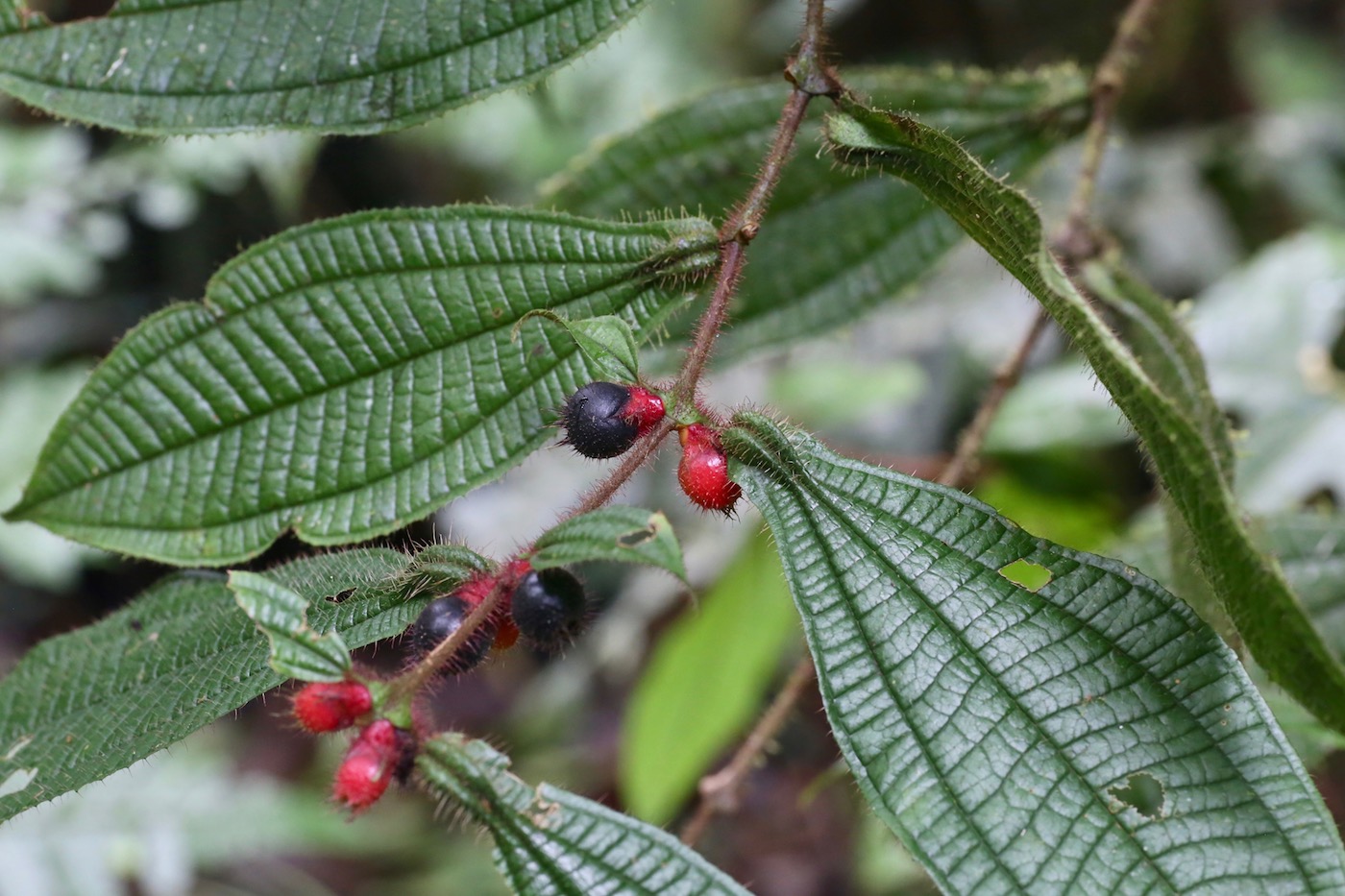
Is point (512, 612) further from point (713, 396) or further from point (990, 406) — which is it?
point (713, 396)

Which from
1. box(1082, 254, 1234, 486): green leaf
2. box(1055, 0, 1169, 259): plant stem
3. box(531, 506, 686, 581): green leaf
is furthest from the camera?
box(1055, 0, 1169, 259): plant stem

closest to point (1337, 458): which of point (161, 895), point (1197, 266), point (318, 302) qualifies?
point (1197, 266)

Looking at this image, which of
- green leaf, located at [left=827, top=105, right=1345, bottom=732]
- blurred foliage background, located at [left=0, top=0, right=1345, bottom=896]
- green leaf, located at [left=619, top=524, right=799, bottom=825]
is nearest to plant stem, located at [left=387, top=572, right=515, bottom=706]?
green leaf, located at [left=827, top=105, right=1345, bottom=732]

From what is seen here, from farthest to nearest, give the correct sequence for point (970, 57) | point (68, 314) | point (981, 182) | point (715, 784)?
1. point (68, 314)
2. point (970, 57)
3. point (715, 784)
4. point (981, 182)

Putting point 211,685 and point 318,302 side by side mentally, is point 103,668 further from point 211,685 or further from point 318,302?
point 318,302

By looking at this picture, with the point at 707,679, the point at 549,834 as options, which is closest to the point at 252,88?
the point at 549,834

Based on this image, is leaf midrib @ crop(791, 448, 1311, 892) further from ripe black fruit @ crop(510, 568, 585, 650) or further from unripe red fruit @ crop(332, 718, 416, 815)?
unripe red fruit @ crop(332, 718, 416, 815)

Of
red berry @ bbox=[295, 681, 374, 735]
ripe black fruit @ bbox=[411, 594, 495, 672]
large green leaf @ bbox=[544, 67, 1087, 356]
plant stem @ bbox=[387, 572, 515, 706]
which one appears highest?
large green leaf @ bbox=[544, 67, 1087, 356]
